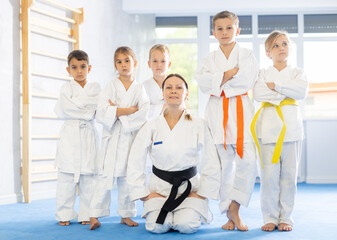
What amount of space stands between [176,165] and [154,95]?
2.50ft

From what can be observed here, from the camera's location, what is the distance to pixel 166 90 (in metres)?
2.69

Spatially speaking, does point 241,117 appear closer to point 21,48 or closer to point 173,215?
point 173,215

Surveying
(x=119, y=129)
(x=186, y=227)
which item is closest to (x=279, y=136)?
(x=186, y=227)

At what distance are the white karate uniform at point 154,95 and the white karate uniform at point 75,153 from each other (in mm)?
454

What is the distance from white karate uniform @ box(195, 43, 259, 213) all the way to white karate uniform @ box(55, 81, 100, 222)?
865mm

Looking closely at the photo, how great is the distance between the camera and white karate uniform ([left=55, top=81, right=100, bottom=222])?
2.88 metres

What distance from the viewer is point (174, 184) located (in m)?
2.58

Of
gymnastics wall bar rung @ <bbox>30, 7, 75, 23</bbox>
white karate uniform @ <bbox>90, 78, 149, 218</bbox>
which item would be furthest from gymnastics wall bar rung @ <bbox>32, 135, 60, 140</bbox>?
white karate uniform @ <bbox>90, 78, 149, 218</bbox>

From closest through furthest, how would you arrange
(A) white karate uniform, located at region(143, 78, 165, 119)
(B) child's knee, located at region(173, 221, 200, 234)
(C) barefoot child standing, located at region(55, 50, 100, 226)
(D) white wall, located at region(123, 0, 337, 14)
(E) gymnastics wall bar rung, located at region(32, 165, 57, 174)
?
(B) child's knee, located at region(173, 221, 200, 234), (C) barefoot child standing, located at region(55, 50, 100, 226), (A) white karate uniform, located at region(143, 78, 165, 119), (E) gymnastics wall bar rung, located at region(32, 165, 57, 174), (D) white wall, located at region(123, 0, 337, 14)

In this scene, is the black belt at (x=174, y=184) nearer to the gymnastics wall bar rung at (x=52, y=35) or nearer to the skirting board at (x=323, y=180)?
the gymnastics wall bar rung at (x=52, y=35)

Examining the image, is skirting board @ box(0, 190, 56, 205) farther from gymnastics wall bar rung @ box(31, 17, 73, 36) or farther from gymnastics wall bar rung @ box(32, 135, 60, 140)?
gymnastics wall bar rung @ box(31, 17, 73, 36)

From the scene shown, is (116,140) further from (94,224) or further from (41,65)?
(41,65)

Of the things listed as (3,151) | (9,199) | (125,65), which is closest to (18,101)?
(3,151)

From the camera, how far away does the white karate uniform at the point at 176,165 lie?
257cm
